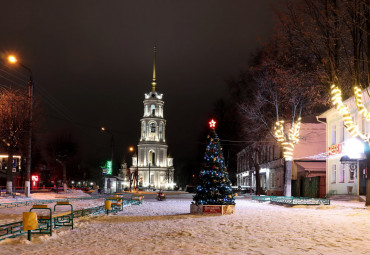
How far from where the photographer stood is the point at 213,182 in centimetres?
1930

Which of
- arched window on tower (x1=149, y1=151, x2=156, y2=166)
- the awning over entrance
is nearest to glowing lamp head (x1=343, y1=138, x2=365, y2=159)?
the awning over entrance

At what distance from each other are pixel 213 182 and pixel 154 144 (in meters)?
87.7

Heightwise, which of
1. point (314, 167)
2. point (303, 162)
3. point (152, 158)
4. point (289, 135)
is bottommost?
point (314, 167)

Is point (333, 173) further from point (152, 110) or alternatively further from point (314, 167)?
point (152, 110)

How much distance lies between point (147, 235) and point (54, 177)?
286ft

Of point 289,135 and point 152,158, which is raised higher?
point 289,135

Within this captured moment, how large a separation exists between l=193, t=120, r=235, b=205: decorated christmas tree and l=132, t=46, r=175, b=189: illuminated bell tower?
85.0 meters

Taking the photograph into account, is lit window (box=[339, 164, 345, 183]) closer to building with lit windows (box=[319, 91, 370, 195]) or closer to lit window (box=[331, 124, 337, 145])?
building with lit windows (box=[319, 91, 370, 195])

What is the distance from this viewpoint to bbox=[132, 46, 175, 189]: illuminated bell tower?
349ft

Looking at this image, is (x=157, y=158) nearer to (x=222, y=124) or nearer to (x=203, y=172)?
(x=222, y=124)

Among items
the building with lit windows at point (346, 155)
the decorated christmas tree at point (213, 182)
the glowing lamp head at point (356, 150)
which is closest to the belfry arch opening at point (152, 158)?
the building with lit windows at point (346, 155)

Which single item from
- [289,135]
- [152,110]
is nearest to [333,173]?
[289,135]

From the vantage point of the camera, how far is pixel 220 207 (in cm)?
1888

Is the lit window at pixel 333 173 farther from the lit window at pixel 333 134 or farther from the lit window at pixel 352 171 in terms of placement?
the lit window at pixel 352 171
